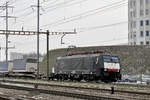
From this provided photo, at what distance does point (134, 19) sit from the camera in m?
94.2

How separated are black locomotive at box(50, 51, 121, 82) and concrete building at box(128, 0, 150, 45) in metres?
50.8

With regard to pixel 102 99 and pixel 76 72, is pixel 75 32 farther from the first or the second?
pixel 102 99

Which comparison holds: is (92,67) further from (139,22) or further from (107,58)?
(139,22)

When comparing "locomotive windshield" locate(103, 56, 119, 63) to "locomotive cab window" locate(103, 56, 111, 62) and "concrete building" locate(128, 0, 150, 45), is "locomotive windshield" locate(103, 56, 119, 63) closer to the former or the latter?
"locomotive cab window" locate(103, 56, 111, 62)

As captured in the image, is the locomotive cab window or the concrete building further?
the concrete building

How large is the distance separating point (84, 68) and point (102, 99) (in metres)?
23.7

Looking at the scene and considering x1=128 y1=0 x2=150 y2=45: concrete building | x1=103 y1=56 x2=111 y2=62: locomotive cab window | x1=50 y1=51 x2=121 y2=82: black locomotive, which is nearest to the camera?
x1=50 y1=51 x2=121 y2=82: black locomotive

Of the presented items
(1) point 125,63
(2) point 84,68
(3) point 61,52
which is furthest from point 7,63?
(2) point 84,68

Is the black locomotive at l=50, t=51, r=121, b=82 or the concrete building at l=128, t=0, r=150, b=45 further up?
the concrete building at l=128, t=0, r=150, b=45

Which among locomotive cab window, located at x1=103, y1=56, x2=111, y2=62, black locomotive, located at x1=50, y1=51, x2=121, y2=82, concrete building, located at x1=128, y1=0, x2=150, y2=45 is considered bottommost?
black locomotive, located at x1=50, y1=51, x2=121, y2=82

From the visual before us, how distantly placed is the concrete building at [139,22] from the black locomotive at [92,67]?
50802 millimetres

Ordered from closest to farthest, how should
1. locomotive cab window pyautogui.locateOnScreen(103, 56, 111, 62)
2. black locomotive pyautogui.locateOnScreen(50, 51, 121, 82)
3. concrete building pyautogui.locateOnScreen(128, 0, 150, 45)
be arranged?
black locomotive pyautogui.locateOnScreen(50, 51, 121, 82) → locomotive cab window pyautogui.locateOnScreen(103, 56, 111, 62) → concrete building pyautogui.locateOnScreen(128, 0, 150, 45)

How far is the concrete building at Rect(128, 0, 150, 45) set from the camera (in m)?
89.5

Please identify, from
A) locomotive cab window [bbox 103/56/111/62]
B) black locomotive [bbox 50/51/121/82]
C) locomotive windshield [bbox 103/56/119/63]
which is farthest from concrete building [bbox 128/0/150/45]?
locomotive cab window [bbox 103/56/111/62]
